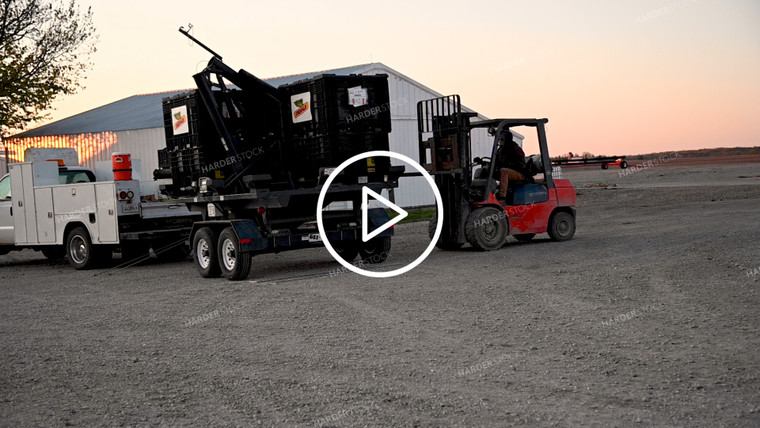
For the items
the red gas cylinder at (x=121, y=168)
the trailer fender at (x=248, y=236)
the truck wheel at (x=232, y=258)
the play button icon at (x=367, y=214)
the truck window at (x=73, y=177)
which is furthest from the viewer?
the truck window at (x=73, y=177)

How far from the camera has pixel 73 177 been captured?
61.4 ft

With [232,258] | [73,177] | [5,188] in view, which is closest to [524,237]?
[232,258]

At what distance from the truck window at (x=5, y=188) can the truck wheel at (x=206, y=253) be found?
6.49 meters

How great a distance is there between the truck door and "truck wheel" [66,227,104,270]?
203cm

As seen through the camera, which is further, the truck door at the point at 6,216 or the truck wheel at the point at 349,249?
the truck door at the point at 6,216

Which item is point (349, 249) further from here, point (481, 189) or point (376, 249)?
point (481, 189)

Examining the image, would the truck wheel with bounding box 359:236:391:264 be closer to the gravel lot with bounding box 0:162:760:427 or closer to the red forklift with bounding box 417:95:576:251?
A: the gravel lot with bounding box 0:162:760:427

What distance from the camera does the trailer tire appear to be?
1638 centimetres

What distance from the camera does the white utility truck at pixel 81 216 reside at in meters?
16.0

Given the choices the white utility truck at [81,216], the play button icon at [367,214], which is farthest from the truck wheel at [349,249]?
the white utility truck at [81,216]

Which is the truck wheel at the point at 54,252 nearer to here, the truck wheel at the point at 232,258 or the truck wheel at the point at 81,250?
the truck wheel at the point at 81,250

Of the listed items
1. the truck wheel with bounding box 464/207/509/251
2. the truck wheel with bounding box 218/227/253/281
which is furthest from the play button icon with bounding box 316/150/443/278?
→ the truck wheel with bounding box 464/207/509/251

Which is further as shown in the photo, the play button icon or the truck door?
the truck door

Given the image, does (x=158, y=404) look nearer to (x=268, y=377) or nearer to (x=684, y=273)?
(x=268, y=377)
